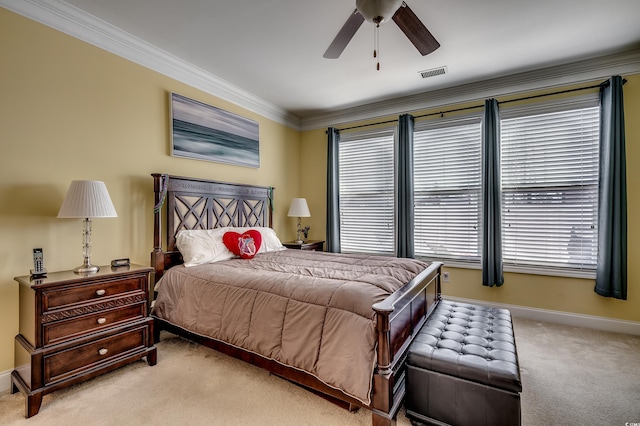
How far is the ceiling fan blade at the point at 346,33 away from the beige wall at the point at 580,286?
2386mm

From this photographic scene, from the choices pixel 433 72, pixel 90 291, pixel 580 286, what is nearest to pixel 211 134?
pixel 90 291

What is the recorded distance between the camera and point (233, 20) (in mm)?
2643

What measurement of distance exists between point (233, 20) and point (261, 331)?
259 cm

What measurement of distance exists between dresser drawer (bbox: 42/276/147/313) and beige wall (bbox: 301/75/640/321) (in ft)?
12.1

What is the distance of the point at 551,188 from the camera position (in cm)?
355

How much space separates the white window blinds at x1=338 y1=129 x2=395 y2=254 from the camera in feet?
15.2

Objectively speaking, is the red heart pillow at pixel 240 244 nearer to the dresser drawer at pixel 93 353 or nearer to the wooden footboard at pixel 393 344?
the dresser drawer at pixel 93 353

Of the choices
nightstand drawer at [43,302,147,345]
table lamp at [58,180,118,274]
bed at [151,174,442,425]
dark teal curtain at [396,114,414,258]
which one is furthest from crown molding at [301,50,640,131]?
nightstand drawer at [43,302,147,345]

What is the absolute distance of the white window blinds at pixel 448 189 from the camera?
402 centimetres

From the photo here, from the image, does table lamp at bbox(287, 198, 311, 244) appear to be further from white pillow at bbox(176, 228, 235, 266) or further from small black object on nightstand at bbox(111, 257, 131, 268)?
small black object on nightstand at bbox(111, 257, 131, 268)

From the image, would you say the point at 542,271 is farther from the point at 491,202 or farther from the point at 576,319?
the point at 491,202

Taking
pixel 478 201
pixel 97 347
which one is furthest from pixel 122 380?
pixel 478 201

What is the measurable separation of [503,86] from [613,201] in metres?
1.77

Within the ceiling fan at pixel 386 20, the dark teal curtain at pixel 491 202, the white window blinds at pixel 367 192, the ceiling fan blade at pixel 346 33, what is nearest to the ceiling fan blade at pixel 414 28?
the ceiling fan at pixel 386 20
